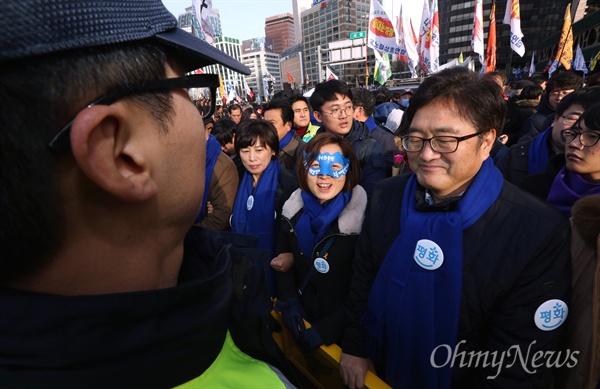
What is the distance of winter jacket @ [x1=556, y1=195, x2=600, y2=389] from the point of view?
1403 millimetres

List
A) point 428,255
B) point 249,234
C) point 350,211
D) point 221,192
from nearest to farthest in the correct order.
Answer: point 428,255 → point 249,234 → point 350,211 → point 221,192

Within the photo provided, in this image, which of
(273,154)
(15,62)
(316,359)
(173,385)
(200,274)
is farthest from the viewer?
(273,154)

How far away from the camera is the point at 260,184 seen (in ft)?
10.9

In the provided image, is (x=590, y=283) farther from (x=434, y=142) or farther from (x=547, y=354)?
(x=434, y=142)

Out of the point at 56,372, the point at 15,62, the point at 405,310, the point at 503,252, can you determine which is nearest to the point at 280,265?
the point at 405,310

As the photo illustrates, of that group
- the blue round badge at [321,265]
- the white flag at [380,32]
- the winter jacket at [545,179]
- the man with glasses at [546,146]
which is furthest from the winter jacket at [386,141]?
the white flag at [380,32]

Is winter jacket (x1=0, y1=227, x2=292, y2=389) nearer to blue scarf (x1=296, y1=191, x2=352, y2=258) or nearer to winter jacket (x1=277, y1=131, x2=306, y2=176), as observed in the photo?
blue scarf (x1=296, y1=191, x2=352, y2=258)

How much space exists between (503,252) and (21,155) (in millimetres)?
1741

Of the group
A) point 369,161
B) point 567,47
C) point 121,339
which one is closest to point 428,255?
point 121,339

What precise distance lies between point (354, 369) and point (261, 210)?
5.98 ft

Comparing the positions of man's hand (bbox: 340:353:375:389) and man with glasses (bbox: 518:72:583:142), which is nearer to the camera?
man's hand (bbox: 340:353:375:389)

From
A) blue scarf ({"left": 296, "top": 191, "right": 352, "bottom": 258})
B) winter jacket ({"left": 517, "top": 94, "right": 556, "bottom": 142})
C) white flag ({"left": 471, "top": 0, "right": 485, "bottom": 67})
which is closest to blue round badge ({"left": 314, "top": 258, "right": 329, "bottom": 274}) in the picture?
blue scarf ({"left": 296, "top": 191, "right": 352, "bottom": 258})

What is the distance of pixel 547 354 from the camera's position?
1491 millimetres

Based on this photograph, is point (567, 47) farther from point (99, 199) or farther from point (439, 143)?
point (99, 199)
